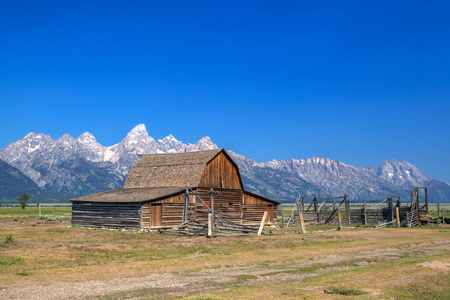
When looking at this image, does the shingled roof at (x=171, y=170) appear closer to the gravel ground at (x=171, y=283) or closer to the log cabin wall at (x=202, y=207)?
the log cabin wall at (x=202, y=207)

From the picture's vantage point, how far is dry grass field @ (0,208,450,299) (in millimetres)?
13586

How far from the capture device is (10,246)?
2597 centimetres

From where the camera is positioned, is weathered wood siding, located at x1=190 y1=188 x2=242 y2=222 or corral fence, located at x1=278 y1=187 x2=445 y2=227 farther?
corral fence, located at x1=278 y1=187 x2=445 y2=227

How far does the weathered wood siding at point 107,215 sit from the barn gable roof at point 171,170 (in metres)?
7.72

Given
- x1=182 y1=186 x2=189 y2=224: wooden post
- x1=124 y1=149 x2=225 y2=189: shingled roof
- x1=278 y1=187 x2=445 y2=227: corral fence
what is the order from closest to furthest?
x1=182 y1=186 x2=189 y2=224: wooden post, x1=124 y1=149 x2=225 y2=189: shingled roof, x1=278 y1=187 x2=445 y2=227: corral fence

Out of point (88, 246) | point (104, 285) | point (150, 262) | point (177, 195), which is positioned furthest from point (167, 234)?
point (104, 285)

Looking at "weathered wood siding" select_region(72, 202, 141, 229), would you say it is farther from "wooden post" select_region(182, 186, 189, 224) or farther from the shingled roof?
the shingled roof

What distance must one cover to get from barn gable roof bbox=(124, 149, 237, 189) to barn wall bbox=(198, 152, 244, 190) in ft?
2.48

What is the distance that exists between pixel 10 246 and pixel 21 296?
14859 millimetres

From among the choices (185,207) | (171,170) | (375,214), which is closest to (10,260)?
(185,207)

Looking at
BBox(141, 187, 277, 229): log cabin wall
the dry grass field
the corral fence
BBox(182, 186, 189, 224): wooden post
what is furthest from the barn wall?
the dry grass field

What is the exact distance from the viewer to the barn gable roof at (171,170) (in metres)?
48.8

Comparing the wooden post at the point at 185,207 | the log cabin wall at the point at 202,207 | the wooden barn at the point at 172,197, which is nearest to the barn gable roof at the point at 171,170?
the wooden barn at the point at 172,197

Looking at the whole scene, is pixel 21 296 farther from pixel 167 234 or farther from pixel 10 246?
pixel 167 234
